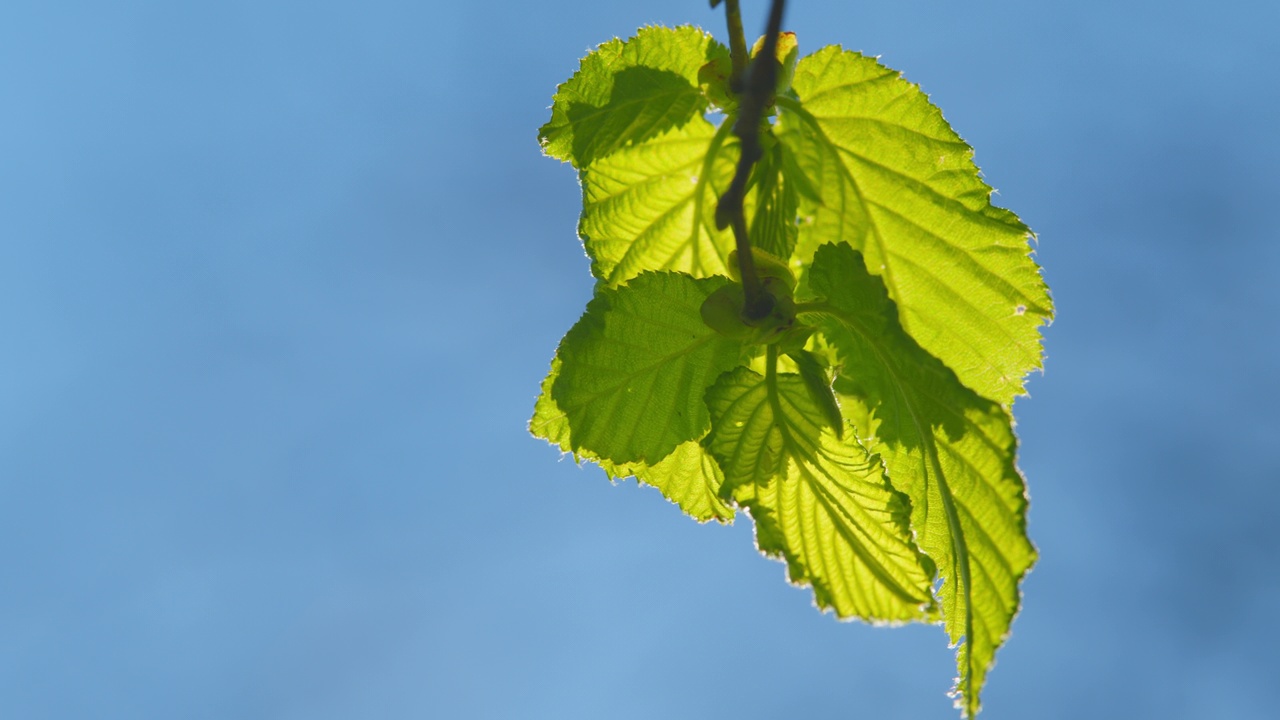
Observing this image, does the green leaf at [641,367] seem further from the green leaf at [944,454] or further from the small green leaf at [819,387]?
the green leaf at [944,454]

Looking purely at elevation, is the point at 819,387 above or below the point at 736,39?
below

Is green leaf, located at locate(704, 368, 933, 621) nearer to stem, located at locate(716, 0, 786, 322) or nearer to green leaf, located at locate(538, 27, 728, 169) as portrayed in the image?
stem, located at locate(716, 0, 786, 322)

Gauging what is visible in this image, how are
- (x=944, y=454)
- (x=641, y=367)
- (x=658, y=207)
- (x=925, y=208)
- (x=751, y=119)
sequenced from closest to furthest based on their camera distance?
(x=751, y=119), (x=944, y=454), (x=641, y=367), (x=925, y=208), (x=658, y=207)

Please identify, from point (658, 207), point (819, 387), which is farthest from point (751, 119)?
point (658, 207)

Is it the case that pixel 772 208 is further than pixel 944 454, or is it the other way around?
pixel 772 208

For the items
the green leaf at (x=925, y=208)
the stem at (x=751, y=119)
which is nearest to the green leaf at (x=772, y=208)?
the green leaf at (x=925, y=208)

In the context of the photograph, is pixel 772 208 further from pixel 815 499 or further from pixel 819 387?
pixel 815 499

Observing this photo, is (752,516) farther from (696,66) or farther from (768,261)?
(696,66)
